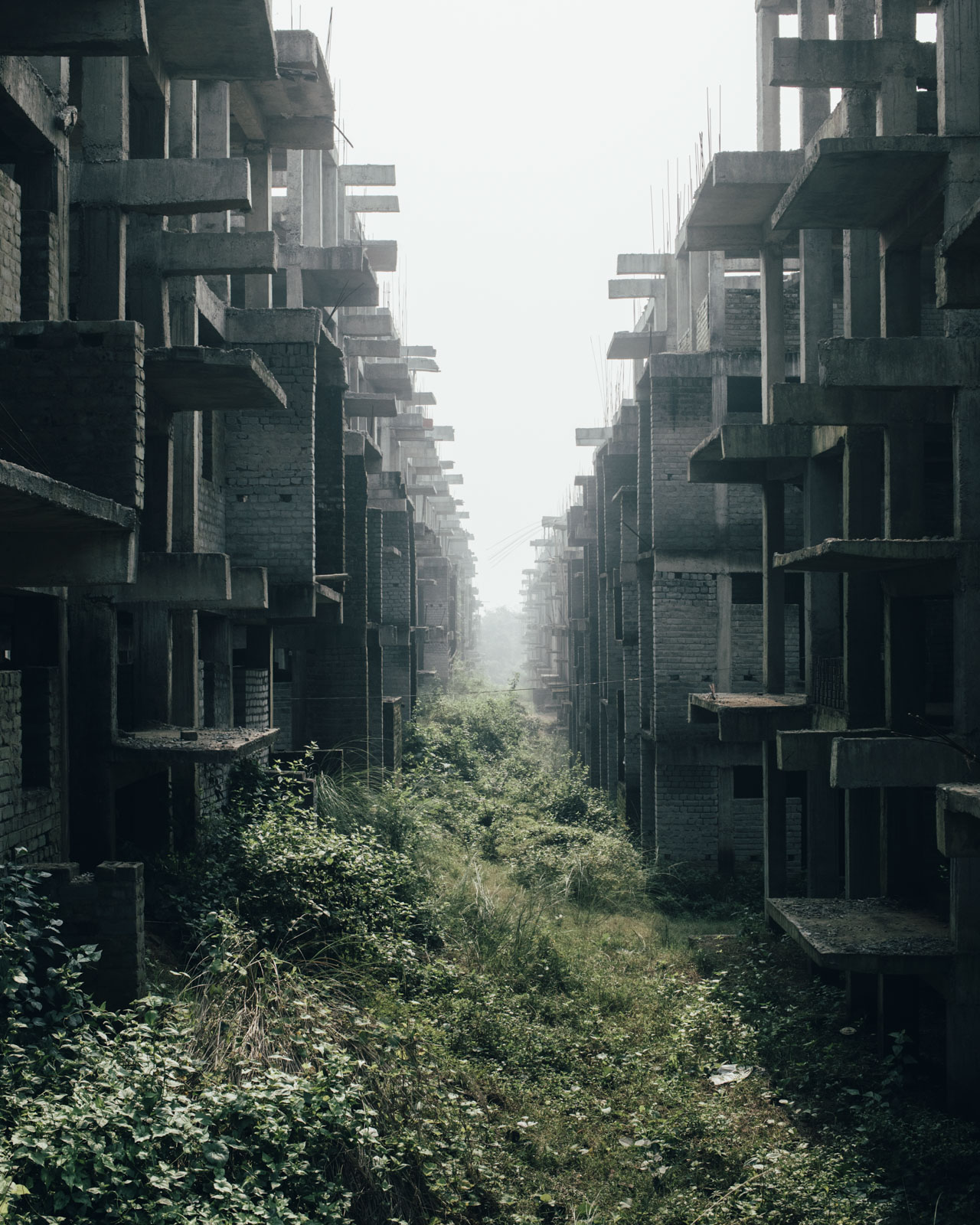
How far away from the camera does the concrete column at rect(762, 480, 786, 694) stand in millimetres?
12203

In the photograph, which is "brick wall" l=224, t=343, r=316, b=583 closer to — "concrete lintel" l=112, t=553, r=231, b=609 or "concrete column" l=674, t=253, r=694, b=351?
"concrete lintel" l=112, t=553, r=231, b=609

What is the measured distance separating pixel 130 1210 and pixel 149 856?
5081 mm

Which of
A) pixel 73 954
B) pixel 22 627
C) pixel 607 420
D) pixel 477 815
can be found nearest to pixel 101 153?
pixel 22 627

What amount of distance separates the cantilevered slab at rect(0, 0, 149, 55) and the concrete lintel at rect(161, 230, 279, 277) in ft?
9.82

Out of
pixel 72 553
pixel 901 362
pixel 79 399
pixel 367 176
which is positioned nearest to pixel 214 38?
pixel 79 399

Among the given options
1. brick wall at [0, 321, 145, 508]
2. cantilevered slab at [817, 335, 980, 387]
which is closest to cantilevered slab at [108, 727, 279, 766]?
brick wall at [0, 321, 145, 508]

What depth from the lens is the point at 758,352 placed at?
16625 mm

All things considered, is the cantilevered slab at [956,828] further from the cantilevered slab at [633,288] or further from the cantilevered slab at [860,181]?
the cantilevered slab at [633,288]

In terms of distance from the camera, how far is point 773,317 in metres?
12.7

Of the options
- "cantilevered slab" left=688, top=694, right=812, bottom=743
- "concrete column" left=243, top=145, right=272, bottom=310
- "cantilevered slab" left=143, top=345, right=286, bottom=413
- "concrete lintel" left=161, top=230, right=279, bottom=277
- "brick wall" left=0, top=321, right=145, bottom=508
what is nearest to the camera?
"brick wall" left=0, top=321, right=145, bottom=508

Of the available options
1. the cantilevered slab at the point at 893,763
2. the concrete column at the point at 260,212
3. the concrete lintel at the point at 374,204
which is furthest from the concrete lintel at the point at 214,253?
the concrete lintel at the point at 374,204

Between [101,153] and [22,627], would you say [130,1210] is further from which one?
[101,153]

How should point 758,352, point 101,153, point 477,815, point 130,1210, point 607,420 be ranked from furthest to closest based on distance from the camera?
Result: point 607,420, point 477,815, point 758,352, point 101,153, point 130,1210

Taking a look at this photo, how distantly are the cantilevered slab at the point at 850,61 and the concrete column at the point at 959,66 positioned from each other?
3.91 ft
